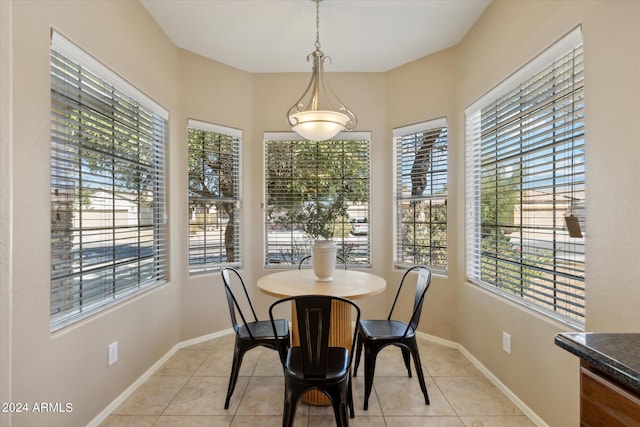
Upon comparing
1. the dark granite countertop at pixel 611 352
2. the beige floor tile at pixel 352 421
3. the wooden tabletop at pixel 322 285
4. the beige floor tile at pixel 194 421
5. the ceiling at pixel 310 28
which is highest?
the ceiling at pixel 310 28

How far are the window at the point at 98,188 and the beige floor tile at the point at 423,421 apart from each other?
6.44 ft

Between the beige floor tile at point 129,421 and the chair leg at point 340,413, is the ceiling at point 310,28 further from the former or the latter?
the beige floor tile at point 129,421

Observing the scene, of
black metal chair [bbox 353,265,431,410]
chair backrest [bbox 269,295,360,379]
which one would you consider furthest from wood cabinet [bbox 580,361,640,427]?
black metal chair [bbox 353,265,431,410]

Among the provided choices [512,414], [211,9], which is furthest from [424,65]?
[512,414]

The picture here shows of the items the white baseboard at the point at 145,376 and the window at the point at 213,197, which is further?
the window at the point at 213,197

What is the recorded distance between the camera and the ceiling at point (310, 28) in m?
2.39

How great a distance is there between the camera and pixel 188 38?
281cm

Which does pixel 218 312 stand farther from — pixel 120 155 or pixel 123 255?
pixel 120 155

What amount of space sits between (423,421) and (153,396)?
1.82 m

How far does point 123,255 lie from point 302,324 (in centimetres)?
152

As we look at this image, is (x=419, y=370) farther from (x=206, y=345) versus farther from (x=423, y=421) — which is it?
(x=206, y=345)

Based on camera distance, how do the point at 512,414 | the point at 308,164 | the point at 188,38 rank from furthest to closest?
the point at 308,164, the point at 188,38, the point at 512,414

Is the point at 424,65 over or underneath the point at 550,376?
over

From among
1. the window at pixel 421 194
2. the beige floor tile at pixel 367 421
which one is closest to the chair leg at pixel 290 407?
the beige floor tile at pixel 367 421
